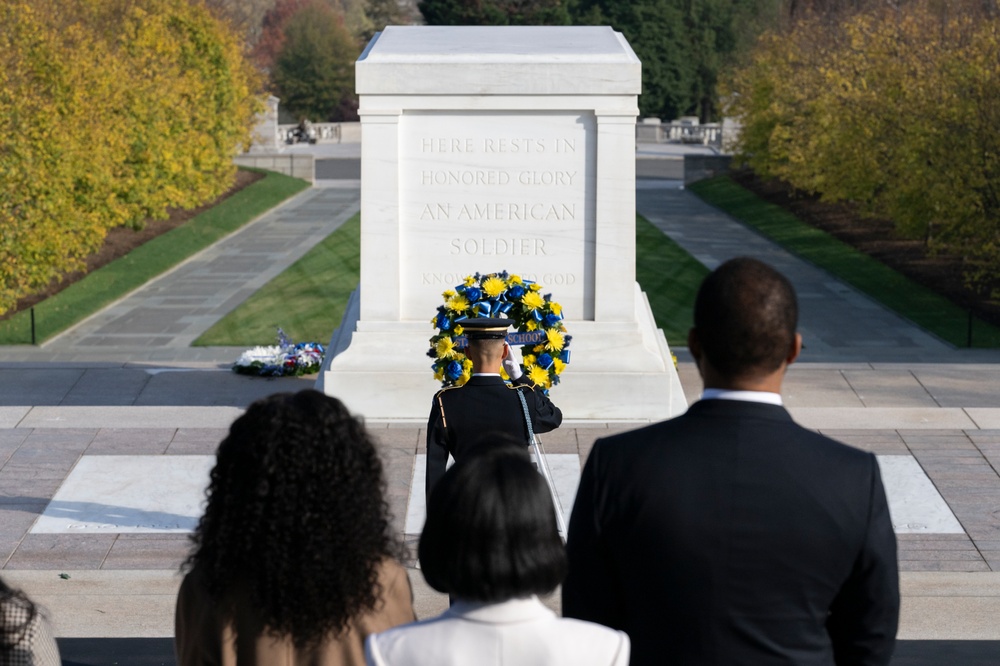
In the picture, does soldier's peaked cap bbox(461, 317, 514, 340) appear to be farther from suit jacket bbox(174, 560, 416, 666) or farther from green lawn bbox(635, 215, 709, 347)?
green lawn bbox(635, 215, 709, 347)

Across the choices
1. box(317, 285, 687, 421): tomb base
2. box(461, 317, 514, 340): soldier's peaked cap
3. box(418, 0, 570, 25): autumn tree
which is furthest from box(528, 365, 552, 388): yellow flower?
box(418, 0, 570, 25): autumn tree

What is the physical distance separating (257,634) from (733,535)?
3.62 ft

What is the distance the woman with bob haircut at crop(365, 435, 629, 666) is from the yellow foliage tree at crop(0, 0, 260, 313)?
19.1 m

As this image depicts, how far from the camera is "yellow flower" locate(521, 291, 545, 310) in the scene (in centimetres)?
→ 841

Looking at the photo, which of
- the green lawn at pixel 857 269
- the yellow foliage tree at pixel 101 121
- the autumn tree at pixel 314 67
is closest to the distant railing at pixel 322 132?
the autumn tree at pixel 314 67

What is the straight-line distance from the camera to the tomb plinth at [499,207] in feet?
36.1

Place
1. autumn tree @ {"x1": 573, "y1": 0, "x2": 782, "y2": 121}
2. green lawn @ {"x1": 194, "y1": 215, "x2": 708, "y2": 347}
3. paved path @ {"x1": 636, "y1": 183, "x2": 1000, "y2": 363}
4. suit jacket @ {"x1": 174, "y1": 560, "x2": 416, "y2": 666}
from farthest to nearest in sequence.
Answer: autumn tree @ {"x1": 573, "y1": 0, "x2": 782, "y2": 121}, green lawn @ {"x1": 194, "y1": 215, "x2": 708, "y2": 347}, paved path @ {"x1": 636, "y1": 183, "x2": 1000, "y2": 363}, suit jacket @ {"x1": 174, "y1": 560, "x2": 416, "y2": 666}

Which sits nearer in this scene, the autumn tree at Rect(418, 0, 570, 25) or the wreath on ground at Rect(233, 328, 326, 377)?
the wreath on ground at Rect(233, 328, 326, 377)

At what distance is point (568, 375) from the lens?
36.4ft

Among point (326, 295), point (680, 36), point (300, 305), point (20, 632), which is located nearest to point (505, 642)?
point (20, 632)

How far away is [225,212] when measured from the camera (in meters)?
34.8

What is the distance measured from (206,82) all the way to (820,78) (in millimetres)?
14786

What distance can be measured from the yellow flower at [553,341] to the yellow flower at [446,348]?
0.57 meters

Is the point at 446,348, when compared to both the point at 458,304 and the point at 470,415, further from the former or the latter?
the point at 470,415
